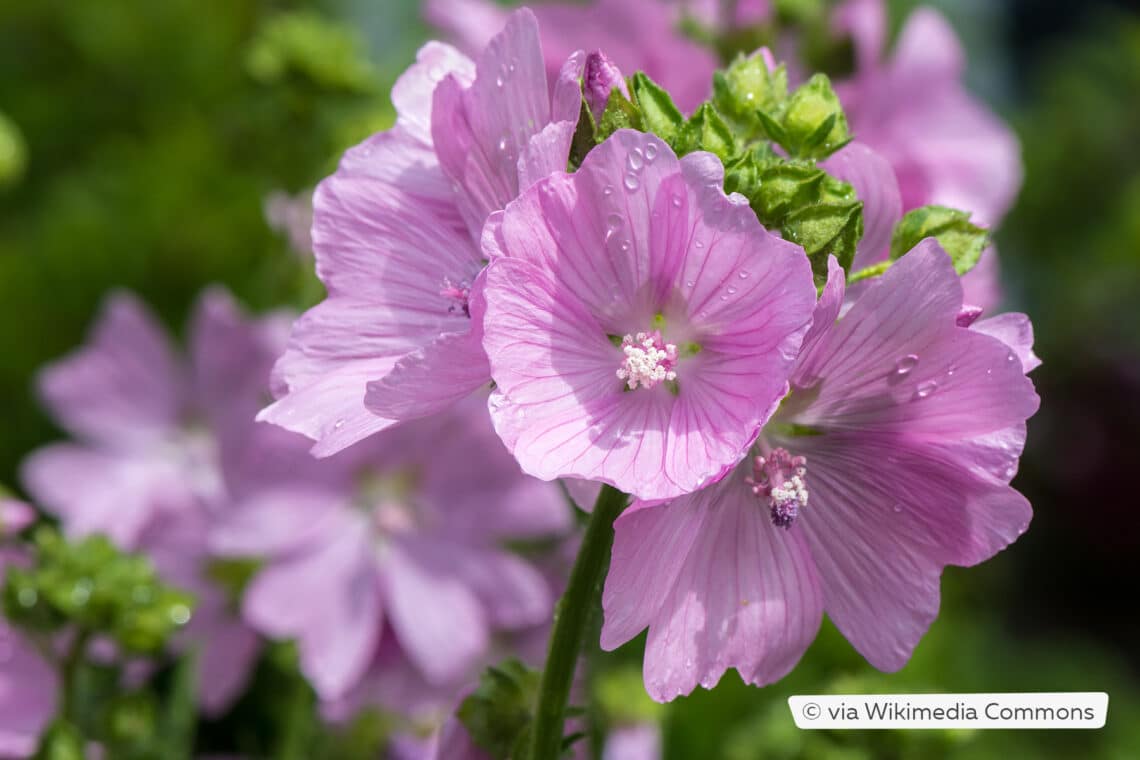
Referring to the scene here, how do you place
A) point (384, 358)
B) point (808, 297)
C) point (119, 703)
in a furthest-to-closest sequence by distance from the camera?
point (119, 703) < point (384, 358) < point (808, 297)

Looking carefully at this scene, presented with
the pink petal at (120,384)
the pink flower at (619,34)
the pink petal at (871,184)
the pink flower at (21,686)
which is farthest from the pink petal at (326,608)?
the pink petal at (871,184)

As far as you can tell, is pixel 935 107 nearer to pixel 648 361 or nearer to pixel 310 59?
pixel 310 59

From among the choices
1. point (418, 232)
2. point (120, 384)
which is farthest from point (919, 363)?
point (120, 384)

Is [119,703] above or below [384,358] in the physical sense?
below

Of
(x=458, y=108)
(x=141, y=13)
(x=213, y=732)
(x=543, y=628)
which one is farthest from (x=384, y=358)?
(x=141, y=13)

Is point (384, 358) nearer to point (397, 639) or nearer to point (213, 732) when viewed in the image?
point (397, 639)
